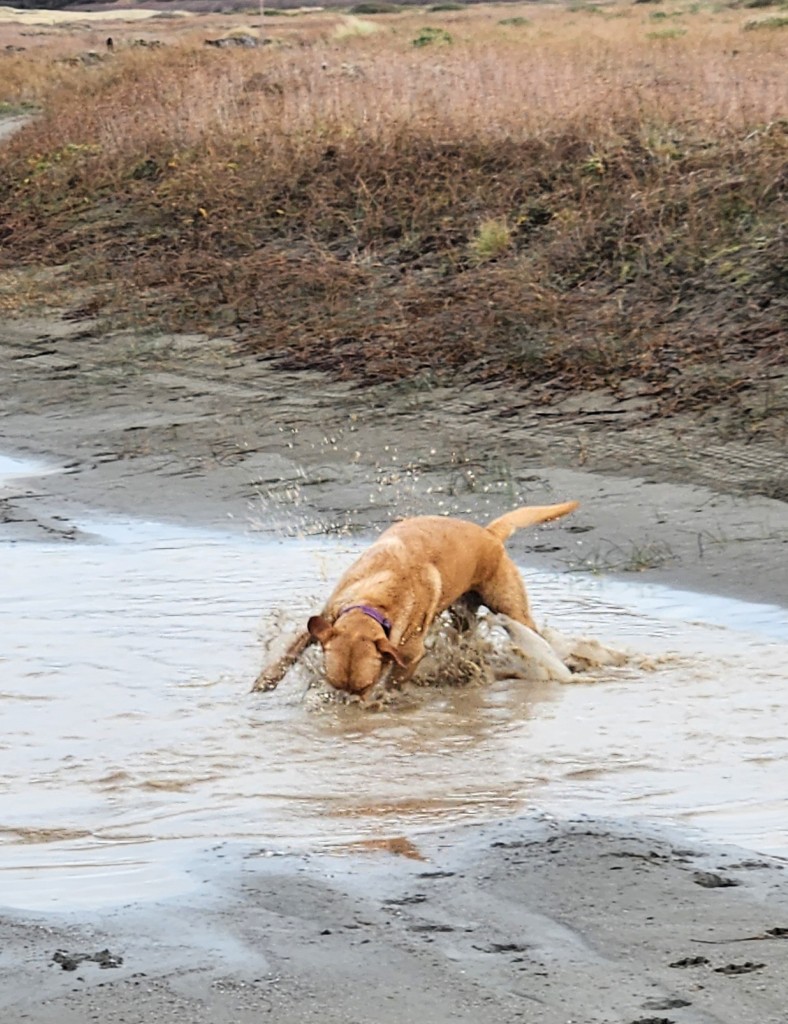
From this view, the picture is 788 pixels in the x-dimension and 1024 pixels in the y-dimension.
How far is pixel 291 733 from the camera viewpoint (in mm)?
6309

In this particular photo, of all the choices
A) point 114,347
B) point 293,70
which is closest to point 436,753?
point 114,347

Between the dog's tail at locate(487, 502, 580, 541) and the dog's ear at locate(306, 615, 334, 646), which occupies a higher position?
the dog's tail at locate(487, 502, 580, 541)

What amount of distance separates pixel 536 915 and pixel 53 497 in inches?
283

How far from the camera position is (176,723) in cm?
650

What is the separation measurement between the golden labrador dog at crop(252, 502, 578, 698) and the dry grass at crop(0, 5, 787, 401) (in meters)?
4.14

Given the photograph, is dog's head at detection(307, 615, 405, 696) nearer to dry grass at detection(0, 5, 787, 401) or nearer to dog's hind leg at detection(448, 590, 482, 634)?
dog's hind leg at detection(448, 590, 482, 634)

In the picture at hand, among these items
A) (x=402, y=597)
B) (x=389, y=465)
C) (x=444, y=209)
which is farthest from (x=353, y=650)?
(x=444, y=209)

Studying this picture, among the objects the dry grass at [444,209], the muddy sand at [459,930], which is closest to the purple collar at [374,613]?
the muddy sand at [459,930]

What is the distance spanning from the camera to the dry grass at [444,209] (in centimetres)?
1230

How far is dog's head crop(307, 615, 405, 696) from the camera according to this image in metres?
6.26

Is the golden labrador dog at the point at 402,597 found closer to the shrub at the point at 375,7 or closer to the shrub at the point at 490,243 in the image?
the shrub at the point at 490,243

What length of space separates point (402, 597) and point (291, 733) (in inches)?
25.0

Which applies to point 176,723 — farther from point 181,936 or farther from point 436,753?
point 181,936

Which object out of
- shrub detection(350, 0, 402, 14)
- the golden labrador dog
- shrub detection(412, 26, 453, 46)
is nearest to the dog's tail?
the golden labrador dog
